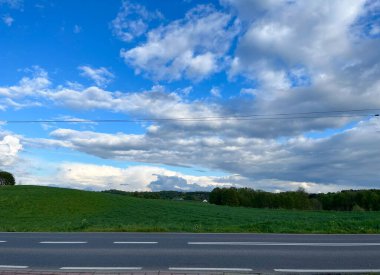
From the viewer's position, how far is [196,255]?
1113 cm

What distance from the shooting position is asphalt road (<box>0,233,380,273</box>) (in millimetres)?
9492

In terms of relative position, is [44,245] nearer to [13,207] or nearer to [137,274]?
[137,274]

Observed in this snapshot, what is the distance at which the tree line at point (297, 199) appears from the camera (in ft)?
323

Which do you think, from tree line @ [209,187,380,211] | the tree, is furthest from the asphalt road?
the tree

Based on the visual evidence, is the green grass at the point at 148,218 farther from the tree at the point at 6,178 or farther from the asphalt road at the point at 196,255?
the tree at the point at 6,178

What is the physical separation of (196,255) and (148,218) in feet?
74.4

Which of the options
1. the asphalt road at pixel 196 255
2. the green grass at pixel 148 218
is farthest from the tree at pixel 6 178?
the asphalt road at pixel 196 255

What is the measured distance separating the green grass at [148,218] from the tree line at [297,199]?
175ft

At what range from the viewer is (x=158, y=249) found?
40.7ft

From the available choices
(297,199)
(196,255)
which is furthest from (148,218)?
(297,199)

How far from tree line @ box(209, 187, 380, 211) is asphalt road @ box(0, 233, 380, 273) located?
88294 mm

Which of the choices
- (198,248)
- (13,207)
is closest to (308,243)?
(198,248)

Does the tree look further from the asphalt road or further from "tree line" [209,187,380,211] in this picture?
the asphalt road

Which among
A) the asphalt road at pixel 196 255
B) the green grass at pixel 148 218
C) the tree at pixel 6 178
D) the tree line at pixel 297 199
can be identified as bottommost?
the asphalt road at pixel 196 255
